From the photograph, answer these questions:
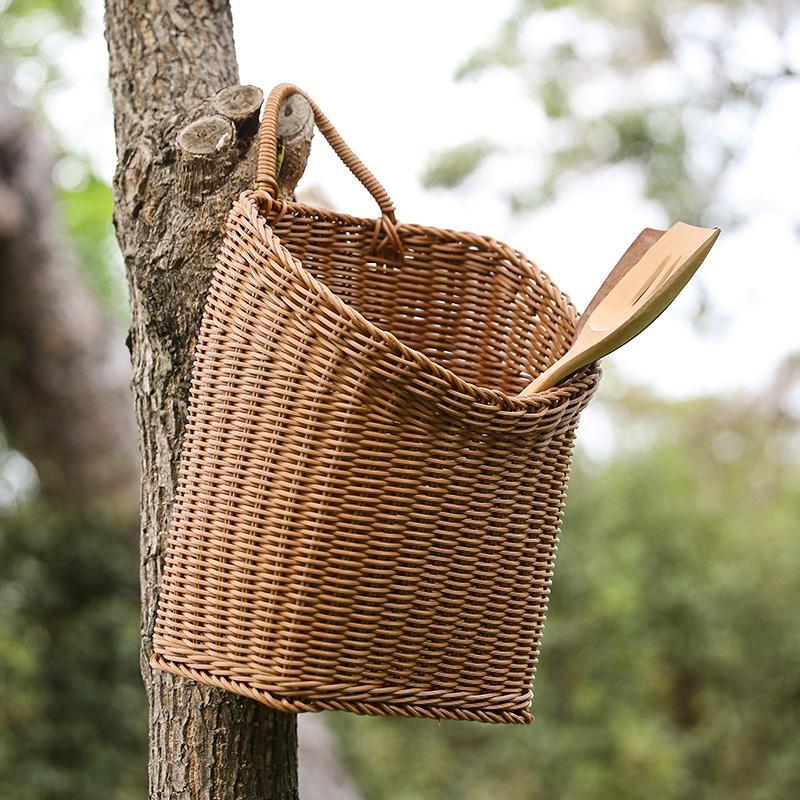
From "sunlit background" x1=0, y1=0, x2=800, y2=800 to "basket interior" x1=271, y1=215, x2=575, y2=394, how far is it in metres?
2.48

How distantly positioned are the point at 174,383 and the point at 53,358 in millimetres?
2541

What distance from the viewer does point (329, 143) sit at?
4.26ft

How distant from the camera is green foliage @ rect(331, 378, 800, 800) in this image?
407 cm

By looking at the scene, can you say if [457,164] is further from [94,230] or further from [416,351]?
[416,351]

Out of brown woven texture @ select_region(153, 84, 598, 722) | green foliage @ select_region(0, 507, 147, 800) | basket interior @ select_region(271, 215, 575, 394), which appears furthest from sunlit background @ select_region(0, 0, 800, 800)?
brown woven texture @ select_region(153, 84, 598, 722)

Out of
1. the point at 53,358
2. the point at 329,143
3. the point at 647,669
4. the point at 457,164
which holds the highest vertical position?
the point at 457,164

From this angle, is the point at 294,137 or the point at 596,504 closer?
the point at 294,137

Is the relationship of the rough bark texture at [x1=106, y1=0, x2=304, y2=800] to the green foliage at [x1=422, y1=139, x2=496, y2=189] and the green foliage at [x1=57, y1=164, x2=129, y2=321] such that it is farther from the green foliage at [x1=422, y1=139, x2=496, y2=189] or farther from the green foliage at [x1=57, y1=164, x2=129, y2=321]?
the green foliage at [x1=57, y1=164, x2=129, y2=321]

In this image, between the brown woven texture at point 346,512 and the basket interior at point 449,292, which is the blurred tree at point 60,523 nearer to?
the basket interior at point 449,292

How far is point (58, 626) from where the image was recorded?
3.80m

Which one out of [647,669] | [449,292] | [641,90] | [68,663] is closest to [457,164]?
[641,90]

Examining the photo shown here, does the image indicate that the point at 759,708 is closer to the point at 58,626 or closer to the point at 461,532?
the point at 58,626

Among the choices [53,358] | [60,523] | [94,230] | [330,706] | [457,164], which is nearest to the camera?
[330,706]

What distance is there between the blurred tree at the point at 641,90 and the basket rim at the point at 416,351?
96.1 inches
